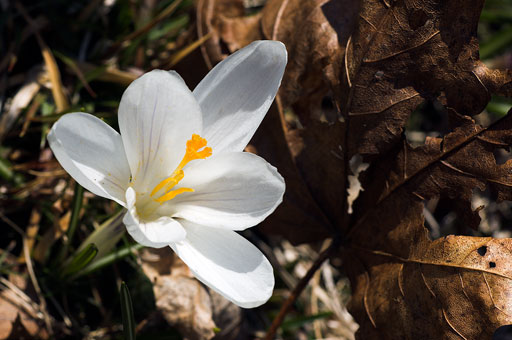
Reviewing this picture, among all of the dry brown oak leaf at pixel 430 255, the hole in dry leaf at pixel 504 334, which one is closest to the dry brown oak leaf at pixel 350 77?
the dry brown oak leaf at pixel 430 255

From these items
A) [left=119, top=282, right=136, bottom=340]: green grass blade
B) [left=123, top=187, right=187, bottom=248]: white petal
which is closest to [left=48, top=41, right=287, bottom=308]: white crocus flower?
[left=123, top=187, right=187, bottom=248]: white petal

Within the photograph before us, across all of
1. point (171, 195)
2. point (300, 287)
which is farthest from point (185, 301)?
point (171, 195)

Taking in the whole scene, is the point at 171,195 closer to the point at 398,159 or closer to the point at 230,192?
the point at 230,192

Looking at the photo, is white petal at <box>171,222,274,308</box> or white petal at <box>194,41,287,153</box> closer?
white petal at <box>171,222,274,308</box>

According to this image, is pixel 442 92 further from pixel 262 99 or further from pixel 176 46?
pixel 176 46

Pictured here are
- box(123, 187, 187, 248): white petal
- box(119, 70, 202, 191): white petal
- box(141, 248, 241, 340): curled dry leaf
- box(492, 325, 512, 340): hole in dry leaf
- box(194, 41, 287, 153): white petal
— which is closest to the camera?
box(123, 187, 187, 248): white petal

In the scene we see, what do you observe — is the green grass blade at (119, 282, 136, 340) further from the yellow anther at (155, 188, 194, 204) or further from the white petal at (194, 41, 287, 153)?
the white petal at (194, 41, 287, 153)

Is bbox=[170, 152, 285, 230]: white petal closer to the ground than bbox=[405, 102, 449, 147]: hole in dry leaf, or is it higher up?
higher up

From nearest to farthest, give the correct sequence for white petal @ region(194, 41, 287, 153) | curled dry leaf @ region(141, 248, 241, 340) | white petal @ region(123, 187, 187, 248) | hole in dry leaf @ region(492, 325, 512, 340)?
white petal @ region(123, 187, 187, 248) < white petal @ region(194, 41, 287, 153) < curled dry leaf @ region(141, 248, 241, 340) < hole in dry leaf @ region(492, 325, 512, 340)
